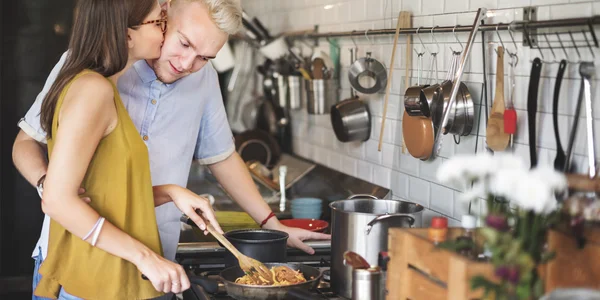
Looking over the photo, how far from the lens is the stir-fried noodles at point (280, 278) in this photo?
238cm

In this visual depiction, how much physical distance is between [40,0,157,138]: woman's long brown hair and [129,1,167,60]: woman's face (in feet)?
0.13

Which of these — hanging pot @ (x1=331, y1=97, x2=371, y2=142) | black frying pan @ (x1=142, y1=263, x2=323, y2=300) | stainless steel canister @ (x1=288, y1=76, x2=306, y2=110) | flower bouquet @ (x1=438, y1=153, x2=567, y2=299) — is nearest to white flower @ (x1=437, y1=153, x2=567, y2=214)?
flower bouquet @ (x1=438, y1=153, x2=567, y2=299)

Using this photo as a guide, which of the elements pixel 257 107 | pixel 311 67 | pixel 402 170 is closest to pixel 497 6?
pixel 402 170

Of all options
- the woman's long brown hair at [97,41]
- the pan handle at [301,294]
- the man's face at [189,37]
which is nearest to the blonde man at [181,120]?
the man's face at [189,37]

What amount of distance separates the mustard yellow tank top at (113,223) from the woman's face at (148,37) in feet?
0.48

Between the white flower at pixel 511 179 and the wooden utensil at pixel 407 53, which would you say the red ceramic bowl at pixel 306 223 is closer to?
the wooden utensil at pixel 407 53

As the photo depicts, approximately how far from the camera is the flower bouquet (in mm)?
1500

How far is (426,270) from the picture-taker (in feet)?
5.87

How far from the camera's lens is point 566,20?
2107 millimetres

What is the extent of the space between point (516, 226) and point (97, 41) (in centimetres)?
121

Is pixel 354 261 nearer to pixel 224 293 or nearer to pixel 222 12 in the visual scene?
pixel 224 293

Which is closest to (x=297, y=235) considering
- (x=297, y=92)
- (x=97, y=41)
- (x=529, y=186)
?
(x=97, y=41)

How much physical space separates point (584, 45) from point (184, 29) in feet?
3.81

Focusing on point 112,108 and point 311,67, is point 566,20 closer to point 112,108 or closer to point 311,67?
point 112,108
